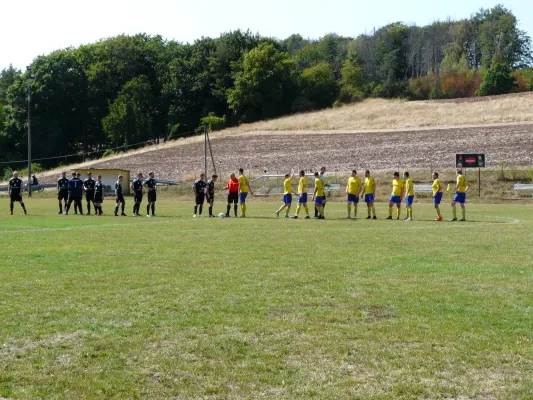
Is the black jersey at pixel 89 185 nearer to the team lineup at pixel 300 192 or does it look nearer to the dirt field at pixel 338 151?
the team lineup at pixel 300 192

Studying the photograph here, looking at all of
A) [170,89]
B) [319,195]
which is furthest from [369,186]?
[170,89]

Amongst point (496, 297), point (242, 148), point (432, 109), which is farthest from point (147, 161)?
point (496, 297)

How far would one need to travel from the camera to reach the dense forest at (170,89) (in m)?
103

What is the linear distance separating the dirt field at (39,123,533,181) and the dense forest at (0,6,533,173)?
14618 mm

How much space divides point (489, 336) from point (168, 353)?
330 cm

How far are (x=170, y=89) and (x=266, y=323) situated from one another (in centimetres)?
10343

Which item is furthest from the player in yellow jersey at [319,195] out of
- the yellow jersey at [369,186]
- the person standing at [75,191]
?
the person standing at [75,191]

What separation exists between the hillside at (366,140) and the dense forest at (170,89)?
274 inches

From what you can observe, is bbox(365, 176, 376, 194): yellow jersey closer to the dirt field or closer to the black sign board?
the black sign board

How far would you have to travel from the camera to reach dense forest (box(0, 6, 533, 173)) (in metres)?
103

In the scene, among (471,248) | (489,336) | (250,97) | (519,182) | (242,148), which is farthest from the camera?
(250,97)

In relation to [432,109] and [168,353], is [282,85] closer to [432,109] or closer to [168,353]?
[432,109]

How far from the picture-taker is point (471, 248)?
613 inches

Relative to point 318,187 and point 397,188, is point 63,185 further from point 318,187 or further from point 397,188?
point 397,188
